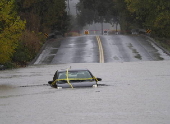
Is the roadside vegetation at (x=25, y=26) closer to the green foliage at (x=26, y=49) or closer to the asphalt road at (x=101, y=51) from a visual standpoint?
the green foliage at (x=26, y=49)

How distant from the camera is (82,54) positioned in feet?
154

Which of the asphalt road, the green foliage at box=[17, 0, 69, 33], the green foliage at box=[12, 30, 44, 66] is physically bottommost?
the asphalt road

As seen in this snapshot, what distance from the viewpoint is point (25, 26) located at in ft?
153

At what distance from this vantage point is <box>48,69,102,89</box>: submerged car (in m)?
21.1

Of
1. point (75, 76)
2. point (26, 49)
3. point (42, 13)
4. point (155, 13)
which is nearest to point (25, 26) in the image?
point (26, 49)

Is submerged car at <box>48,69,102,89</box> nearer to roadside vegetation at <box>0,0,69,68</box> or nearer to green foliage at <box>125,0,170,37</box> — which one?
roadside vegetation at <box>0,0,69,68</box>

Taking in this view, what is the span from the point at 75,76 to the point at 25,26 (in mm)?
25403

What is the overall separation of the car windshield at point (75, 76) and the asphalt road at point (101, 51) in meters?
20.1

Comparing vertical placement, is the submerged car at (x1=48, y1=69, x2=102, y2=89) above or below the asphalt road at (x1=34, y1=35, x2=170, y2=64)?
above

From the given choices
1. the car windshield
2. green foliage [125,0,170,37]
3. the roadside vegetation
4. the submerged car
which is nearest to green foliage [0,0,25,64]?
the roadside vegetation

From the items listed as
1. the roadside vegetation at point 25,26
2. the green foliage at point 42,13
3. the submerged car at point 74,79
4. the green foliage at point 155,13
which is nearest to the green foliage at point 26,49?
the roadside vegetation at point 25,26

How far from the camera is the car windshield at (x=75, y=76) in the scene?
21.7m

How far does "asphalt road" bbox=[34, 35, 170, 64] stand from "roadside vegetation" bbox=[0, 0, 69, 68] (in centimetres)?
143

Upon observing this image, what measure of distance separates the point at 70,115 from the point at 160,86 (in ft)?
34.6
